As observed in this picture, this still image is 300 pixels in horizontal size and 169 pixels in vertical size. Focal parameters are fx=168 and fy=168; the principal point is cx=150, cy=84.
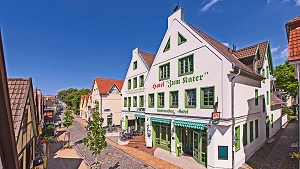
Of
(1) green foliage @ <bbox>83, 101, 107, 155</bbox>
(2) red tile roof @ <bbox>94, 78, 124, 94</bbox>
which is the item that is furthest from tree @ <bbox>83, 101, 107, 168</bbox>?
(2) red tile roof @ <bbox>94, 78, 124, 94</bbox>

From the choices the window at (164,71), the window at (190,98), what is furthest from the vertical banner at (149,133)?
the window at (190,98)

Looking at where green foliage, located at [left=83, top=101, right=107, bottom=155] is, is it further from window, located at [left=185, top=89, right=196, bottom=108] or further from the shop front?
window, located at [left=185, top=89, right=196, bottom=108]

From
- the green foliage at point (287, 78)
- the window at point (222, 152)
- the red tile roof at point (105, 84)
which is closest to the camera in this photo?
the window at point (222, 152)

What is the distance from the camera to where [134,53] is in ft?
82.9

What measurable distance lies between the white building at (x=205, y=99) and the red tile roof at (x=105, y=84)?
1642cm

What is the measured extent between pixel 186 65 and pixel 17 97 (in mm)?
11758

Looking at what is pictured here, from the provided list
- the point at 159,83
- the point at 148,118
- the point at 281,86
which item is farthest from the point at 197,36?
the point at 281,86

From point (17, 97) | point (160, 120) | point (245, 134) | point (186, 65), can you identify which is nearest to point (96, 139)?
point (17, 97)

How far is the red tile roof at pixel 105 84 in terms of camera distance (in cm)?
3376

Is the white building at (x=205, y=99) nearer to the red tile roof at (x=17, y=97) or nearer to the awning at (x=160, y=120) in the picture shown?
the awning at (x=160, y=120)

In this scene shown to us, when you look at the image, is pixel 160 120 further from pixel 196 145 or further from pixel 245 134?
pixel 245 134

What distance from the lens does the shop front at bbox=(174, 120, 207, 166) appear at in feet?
42.2

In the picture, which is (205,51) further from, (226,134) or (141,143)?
(141,143)

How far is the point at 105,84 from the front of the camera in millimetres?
35656
